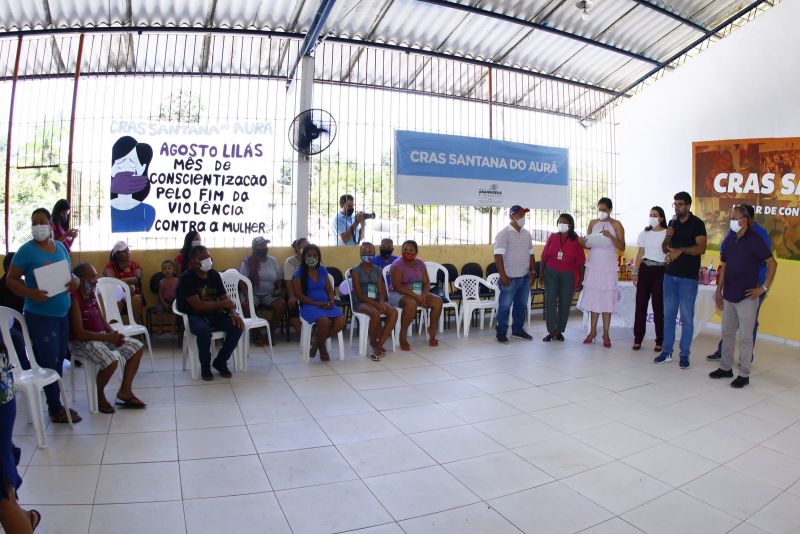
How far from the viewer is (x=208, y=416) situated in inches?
146

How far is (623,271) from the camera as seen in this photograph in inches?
300

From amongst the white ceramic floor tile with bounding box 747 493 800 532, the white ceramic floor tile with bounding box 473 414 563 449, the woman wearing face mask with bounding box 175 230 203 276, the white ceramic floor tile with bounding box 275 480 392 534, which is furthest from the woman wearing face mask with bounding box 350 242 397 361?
the white ceramic floor tile with bounding box 747 493 800 532

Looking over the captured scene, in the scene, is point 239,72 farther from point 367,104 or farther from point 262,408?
point 262,408

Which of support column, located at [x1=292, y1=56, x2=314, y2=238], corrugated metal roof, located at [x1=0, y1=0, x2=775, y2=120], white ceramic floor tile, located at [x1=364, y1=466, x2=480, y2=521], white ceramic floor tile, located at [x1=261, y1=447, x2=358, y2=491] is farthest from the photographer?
support column, located at [x1=292, y1=56, x2=314, y2=238]

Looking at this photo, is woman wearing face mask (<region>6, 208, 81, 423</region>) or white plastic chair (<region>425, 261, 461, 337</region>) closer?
woman wearing face mask (<region>6, 208, 81, 423</region>)

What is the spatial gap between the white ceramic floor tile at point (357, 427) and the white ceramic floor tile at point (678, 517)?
1.50m

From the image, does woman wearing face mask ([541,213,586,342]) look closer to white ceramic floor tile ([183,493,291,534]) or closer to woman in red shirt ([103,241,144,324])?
white ceramic floor tile ([183,493,291,534])

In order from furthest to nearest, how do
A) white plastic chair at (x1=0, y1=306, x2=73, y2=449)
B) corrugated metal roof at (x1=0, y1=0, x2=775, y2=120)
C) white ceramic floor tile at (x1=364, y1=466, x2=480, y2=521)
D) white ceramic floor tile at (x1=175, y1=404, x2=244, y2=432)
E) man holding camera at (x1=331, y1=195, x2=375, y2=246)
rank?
man holding camera at (x1=331, y1=195, x2=375, y2=246) → corrugated metal roof at (x1=0, y1=0, x2=775, y2=120) → white ceramic floor tile at (x1=175, y1=404, x2=244, y2=432) → white plastic chair at (x1=0, y1=306, x2=73, y2=449) → white ceramic floor tile at (x1=364, y1=466, x2=480, y2=521)

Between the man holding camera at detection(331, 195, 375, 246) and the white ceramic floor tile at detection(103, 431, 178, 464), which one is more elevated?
the man holding camera at detection(331, 195, 375, 246)

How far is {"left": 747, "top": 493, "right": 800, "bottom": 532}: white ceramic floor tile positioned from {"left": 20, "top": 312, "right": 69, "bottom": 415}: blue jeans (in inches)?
158

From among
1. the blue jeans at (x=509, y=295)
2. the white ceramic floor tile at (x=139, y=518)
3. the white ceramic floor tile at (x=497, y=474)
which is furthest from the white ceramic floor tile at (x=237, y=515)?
the blue jeans at (x=509, y=295)

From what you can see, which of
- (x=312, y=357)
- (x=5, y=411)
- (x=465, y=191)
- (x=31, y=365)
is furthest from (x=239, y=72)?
(x=5, y=411)

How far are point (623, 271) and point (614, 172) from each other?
311cm

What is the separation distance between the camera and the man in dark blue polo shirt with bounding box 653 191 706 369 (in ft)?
16.5
